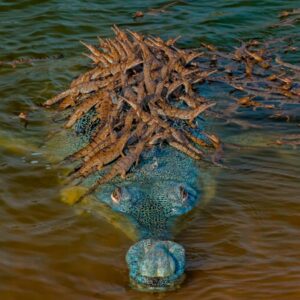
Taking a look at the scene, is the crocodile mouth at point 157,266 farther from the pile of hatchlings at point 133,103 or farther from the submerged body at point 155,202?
the pile of hatchlings at point 133,103

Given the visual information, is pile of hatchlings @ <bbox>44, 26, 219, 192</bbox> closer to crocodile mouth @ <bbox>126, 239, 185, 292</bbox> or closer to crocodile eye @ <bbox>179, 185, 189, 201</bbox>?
crocodile eye @ <bbox>179, 185, 189, 201</bbox>

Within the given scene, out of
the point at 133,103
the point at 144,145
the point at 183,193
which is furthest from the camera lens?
the point at 133,103

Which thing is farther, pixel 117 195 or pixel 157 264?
pixel 117 195

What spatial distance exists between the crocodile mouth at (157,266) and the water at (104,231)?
0.07 m

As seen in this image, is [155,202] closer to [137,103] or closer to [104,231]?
[104,231]

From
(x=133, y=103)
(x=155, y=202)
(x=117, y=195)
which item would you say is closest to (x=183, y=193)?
(x=155, y=202)

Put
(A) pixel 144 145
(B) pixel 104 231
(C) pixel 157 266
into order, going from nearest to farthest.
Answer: (C) pixel 157 266 → (B) pixel 104 231 → (A) pixel 144 145

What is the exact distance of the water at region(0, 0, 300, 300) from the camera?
420cm

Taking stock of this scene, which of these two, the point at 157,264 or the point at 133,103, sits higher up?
the point at 133,103

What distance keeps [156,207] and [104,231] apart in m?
0.46

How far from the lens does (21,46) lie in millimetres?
8992

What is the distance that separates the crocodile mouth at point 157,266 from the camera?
4.01m

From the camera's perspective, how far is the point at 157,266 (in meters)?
4.02

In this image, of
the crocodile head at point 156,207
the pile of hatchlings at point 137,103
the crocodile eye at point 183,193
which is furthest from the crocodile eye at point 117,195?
the crocodile eye at point 183,193
